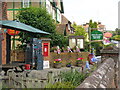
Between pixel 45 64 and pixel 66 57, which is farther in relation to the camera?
pixel 66 57

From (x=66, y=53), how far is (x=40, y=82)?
14556 millimetres

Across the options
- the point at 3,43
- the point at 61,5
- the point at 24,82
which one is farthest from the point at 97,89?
the point at 61,5

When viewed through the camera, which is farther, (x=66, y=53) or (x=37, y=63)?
(x=66, y=53)

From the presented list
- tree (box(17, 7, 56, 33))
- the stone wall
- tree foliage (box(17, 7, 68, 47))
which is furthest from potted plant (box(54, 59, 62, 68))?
tree (box(17, 7, 56, 33))

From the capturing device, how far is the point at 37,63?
15312 millimetres

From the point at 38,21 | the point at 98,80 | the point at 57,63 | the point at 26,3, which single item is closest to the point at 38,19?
the point at 38,21

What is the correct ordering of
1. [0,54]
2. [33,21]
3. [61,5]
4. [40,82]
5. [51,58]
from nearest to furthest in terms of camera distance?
[40,82]
[0,54]
[51,58]
[33,21]
[61,5]

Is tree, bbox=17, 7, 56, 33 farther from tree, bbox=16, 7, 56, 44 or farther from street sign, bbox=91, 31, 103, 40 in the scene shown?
street sign, bbox=91, 31, 103, 40

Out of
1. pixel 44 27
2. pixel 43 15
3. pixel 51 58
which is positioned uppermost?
pixel 43 15

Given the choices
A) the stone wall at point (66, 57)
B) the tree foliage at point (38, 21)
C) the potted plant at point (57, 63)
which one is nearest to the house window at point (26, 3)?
the tree foliage at point (38, 21)

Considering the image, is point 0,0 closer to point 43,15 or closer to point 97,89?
point 43,15

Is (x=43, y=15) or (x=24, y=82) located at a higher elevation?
(x=43, y=15)

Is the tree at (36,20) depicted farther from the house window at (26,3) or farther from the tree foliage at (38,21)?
the house window at (26,3)

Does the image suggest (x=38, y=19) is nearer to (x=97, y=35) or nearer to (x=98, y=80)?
(x=97, y=35)
